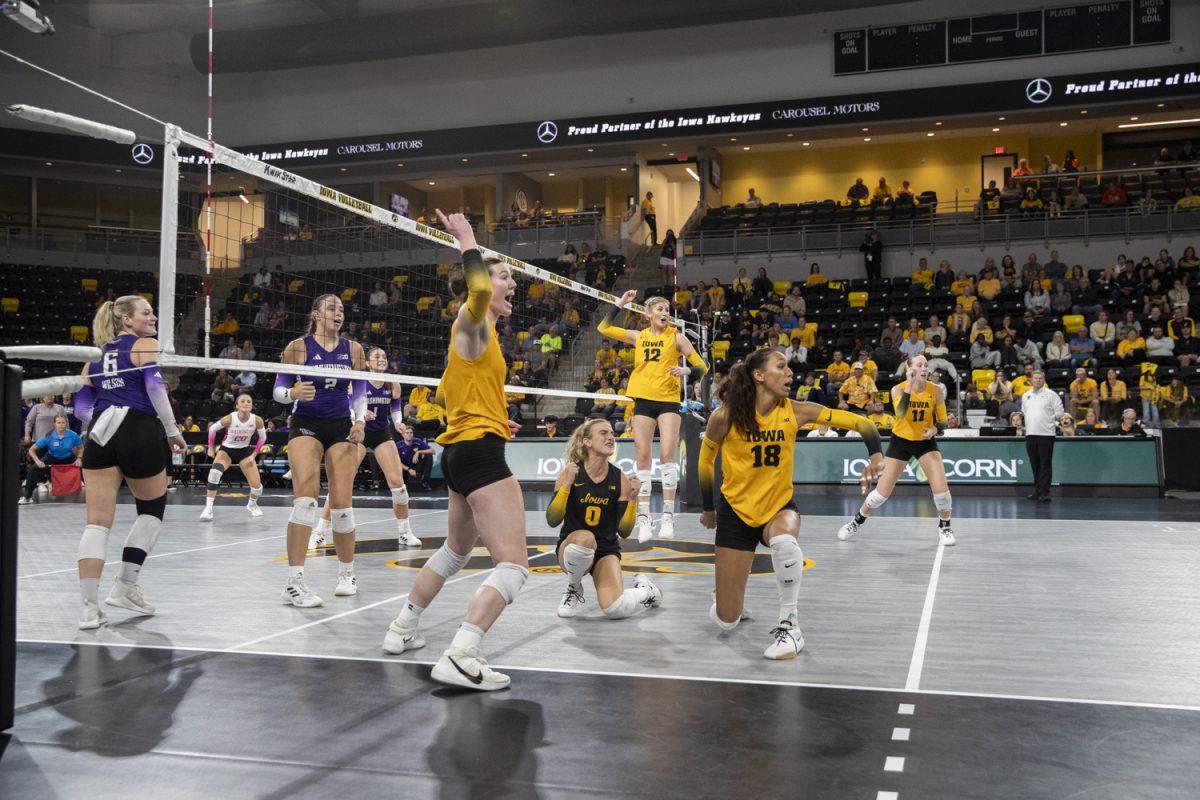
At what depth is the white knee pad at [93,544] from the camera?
5.79 m

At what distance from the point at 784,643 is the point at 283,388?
3.58 m

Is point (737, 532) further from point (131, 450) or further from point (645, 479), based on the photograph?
point (645, 479)

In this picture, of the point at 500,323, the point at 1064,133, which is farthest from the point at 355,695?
the point at 1064,133

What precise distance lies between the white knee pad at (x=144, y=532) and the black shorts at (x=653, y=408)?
479 cm

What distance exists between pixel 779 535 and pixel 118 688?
3.23 m

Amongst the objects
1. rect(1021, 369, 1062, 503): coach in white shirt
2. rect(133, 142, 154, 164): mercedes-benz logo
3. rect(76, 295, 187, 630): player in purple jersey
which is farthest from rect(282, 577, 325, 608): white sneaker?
rect(133, 142, 154, 164): mercedes-benz logo

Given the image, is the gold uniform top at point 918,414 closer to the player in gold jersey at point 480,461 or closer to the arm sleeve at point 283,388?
the arm sleeve at point 283,388

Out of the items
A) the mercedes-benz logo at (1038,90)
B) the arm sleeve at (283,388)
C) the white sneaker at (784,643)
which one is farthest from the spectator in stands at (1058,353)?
the arm sleeve at (283,388)

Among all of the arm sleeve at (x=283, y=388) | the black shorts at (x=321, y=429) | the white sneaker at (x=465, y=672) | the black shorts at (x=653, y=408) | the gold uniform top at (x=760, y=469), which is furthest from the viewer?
the black shorts at (x=653, y=408)

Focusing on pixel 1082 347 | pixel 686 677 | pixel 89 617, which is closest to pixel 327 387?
pixel 89 617

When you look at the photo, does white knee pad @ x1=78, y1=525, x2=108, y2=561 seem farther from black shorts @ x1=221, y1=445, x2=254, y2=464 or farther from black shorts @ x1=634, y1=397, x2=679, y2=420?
black shorts @ x1=221, y1=445, x2=254, y2=464

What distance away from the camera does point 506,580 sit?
4555 millimetres

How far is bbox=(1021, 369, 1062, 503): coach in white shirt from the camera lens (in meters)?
14.5

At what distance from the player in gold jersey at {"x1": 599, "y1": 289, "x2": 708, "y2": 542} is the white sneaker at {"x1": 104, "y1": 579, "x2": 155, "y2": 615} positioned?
461 centimetres
